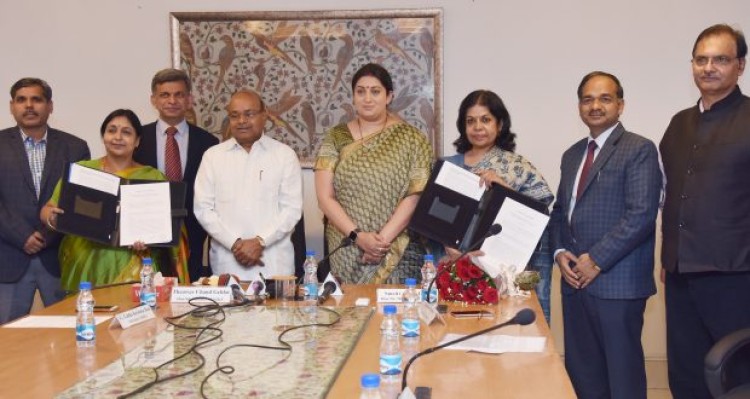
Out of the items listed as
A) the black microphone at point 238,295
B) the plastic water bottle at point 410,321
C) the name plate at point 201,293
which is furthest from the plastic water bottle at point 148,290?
the plastic water bottle at point 410,321

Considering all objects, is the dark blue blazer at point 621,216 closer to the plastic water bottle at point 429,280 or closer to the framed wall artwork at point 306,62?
the plastic water bottle at point 429,280

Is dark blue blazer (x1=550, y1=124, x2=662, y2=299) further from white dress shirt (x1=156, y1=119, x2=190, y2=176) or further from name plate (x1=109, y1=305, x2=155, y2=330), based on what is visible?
white dress shirt (x1=156, y1=119, x2=190, y2=176)

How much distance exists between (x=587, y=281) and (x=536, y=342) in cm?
106

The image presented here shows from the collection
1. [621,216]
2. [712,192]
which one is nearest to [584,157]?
[621,216]

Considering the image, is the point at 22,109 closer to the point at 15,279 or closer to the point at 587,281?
the point at 15,279

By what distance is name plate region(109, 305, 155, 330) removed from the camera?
8.43 feet

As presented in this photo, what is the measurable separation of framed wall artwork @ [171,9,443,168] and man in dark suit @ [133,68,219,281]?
2.11ft

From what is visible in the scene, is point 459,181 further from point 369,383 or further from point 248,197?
point 369,383

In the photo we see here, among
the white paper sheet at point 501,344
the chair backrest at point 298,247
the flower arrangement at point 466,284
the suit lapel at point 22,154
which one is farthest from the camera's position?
the chair backrest at point 298,247

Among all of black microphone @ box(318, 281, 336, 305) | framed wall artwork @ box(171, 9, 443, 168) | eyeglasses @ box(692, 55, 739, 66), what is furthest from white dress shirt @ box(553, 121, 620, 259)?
framed wall artwork @ box(171, 9, 443, 168)

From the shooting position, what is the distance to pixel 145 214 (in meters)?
3.45

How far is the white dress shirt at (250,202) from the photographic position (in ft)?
12.4

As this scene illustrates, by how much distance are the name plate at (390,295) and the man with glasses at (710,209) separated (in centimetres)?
113

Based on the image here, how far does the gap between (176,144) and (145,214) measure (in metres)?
0.82
